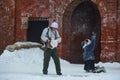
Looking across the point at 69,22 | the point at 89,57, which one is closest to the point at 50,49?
the point at 89,57

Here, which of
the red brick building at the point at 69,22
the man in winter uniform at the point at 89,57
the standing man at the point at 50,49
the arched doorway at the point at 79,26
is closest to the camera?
the standing man at the point at 50,49

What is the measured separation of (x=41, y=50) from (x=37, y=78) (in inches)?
282

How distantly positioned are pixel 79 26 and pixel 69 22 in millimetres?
669

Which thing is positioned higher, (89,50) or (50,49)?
(50,49)

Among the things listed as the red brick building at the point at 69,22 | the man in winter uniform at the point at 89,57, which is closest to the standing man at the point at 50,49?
the man in winter uniform at the point at 89,57

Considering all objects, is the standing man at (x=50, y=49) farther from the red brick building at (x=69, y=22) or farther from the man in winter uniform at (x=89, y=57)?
the red brick building at (x=69, y=22)

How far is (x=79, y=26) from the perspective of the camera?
73.2ft

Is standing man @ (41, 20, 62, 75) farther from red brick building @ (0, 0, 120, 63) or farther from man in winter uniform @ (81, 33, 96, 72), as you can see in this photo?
red brick building @ (0, 0, 120, 63)

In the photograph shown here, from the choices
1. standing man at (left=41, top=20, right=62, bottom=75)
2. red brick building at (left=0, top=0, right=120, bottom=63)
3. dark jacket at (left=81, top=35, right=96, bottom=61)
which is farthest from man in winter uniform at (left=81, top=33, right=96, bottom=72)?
red brick building at (left=0, top=0, right=120, bottom=63)

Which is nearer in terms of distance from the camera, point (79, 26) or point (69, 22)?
point (69, 22)

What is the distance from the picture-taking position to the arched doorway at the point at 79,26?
71.8 ft

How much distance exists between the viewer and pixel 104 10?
21172 mm

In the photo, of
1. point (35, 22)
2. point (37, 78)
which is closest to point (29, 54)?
point (35, 22)

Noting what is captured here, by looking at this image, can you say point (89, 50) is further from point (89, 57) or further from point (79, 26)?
point (79, 26)
